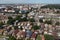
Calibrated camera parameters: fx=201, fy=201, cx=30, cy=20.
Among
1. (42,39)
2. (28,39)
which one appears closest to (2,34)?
(28,39)

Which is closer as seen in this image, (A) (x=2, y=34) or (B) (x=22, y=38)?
(B) (x=22, y=38)

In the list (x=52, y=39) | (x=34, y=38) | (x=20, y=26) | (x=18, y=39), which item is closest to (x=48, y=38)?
(x=52, y=39)

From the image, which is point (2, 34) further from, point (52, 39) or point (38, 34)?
point (52, 39)

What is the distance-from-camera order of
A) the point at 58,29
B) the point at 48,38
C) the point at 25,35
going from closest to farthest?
the point at 48,38
the point at 25,35
the point at 58,29

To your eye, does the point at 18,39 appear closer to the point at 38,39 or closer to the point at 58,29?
the point at 38,39

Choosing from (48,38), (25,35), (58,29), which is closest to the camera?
(48,38)

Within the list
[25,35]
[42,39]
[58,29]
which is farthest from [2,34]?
[58,29]

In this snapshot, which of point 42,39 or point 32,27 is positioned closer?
point 42,39
